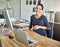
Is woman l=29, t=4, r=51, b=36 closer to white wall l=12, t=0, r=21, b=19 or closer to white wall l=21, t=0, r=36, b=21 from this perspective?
white wall l=21, t=0, r=36, b=21

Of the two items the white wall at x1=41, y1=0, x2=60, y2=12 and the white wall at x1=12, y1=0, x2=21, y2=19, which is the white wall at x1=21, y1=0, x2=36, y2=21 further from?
the white wall at x1=41, y1=0, x2=60, y2=12

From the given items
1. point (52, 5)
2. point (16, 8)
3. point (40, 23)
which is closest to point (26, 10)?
point (16, 8)

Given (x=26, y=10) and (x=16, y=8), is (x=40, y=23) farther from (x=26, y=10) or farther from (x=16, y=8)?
(x=16, y=8)

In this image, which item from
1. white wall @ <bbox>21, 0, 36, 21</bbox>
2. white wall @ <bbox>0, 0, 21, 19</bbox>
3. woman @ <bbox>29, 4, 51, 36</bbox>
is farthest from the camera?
white wall @ <bbox>21, 0, 36, 21</bbox>

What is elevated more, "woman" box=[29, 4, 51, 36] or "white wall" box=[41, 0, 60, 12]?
"white wall" box=[41, 0, 60, 12]

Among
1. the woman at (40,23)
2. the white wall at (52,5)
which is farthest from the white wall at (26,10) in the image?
the woman at (40,23)

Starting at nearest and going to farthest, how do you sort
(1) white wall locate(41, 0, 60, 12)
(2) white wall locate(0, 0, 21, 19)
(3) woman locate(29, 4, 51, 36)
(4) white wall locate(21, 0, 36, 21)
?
(3) woman locate(29, 4, 51, 36) < (1) white wall locate(41, 0, 60, 12) < (2) white wall locate(0, 0, 21, 19) < (4) white wall locate(21, 0, 36, 21)

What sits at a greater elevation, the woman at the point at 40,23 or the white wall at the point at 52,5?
the white wall at the point at 52,5

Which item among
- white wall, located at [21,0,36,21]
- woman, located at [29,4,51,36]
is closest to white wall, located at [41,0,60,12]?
white wall, located at [21,0,36,21]

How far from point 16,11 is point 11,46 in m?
3.95

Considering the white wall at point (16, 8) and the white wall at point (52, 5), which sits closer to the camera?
the white wall at point (52, 5)

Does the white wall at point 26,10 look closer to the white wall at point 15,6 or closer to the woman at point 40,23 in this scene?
the white wall at point 15,6

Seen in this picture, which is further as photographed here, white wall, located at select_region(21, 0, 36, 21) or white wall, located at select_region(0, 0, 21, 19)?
white wall, located at select_region(21, 0, 36, 21)

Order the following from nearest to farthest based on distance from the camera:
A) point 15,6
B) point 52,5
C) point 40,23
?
point 40,23 → point 52,5 → point 15,6
